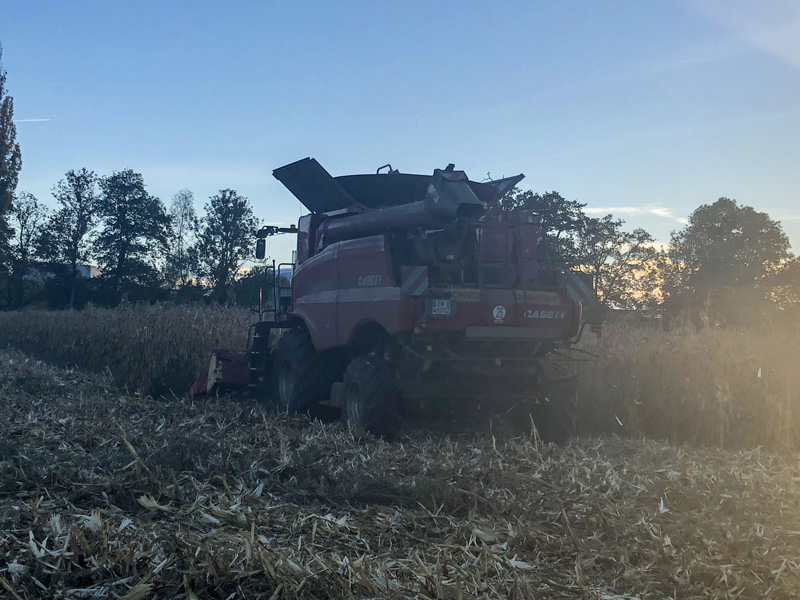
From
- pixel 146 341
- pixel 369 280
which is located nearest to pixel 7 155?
pixel 146 341

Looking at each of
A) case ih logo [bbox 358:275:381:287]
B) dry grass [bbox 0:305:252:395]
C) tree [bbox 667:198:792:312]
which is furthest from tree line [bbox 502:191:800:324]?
case ih logo [bbox 358:275:381:287]

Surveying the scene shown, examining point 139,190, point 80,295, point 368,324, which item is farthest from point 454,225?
point 139,190

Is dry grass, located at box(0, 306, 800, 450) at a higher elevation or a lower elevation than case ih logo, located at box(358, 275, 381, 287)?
lower

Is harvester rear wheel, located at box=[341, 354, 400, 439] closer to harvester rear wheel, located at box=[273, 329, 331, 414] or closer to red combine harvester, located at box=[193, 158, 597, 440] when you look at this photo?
red combine harvester, located at box=[193, 158, 597, 440]

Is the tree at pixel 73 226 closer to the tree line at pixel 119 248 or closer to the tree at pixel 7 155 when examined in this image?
the tree line at pixel 119 248

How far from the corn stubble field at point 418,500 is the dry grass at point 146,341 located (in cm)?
254

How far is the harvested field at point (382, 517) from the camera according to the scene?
356 cm

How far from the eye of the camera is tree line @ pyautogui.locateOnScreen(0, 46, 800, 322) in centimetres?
3488

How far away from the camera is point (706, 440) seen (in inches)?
325

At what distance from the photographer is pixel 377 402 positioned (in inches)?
306

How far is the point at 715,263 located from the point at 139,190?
133 feet

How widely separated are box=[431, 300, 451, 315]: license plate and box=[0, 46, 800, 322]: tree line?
868 inches

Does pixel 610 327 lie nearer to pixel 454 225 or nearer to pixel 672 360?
pixel 672 360

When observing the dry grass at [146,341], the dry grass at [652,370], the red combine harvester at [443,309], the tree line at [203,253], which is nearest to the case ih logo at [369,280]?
the red combine harvester at [443,309]
